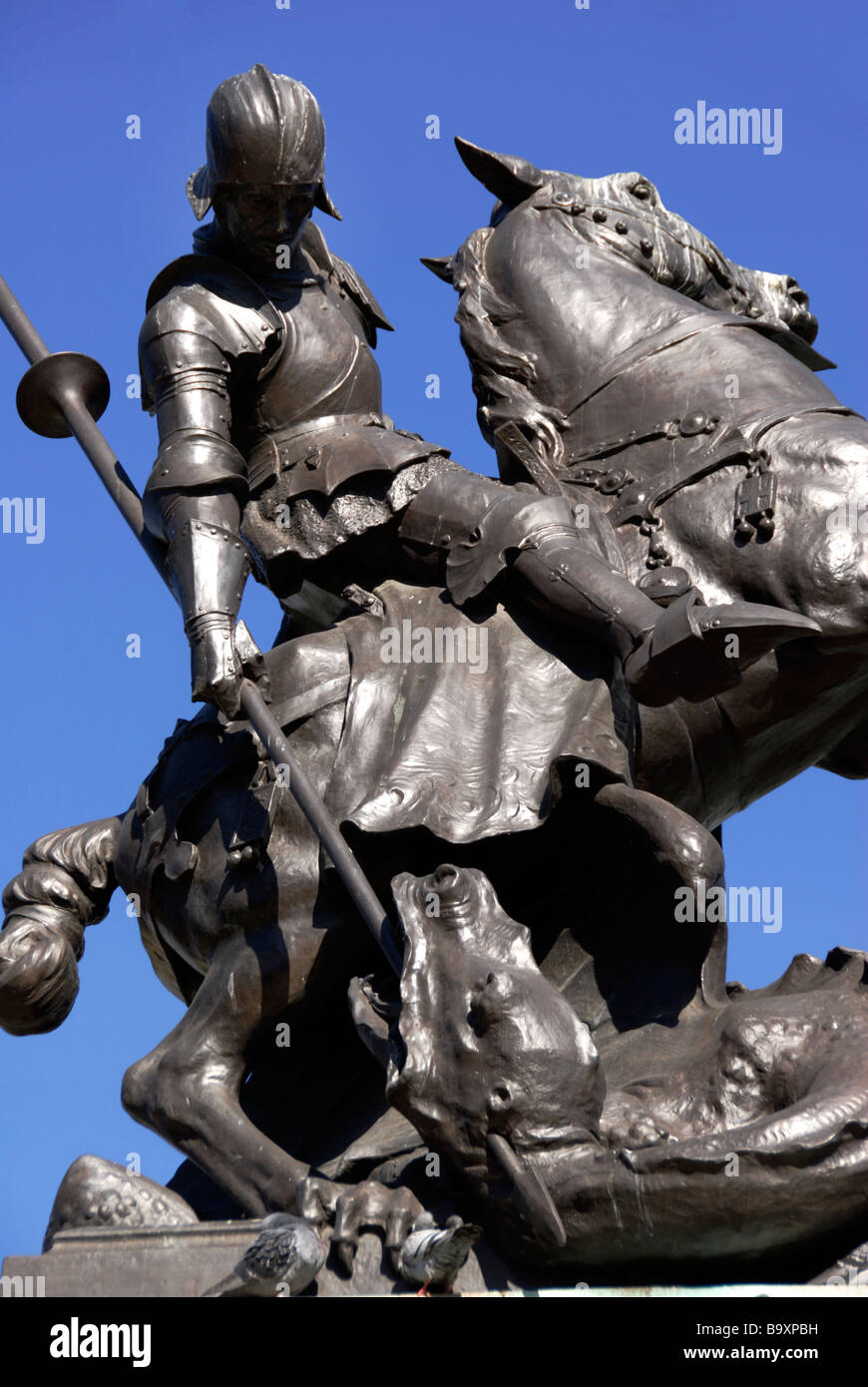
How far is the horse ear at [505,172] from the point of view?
8.68 m

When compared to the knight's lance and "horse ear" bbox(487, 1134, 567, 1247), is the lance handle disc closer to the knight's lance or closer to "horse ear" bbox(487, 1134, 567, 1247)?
the knight's lance

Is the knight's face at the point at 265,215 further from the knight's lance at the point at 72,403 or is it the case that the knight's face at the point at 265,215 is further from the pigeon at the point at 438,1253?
the pigeon at the point at 438,1253

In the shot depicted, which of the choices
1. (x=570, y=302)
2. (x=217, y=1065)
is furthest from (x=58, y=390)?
(x=217, y=1065)

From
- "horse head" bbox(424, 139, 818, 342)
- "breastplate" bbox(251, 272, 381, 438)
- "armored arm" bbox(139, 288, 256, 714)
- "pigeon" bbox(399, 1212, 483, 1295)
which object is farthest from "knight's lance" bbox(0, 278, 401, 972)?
"pigeon" bbox(399, 1212, 483, 1295)

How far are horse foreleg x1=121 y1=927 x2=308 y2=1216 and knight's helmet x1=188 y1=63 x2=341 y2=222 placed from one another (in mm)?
2824

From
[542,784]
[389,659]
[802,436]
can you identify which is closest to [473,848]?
[542,784]

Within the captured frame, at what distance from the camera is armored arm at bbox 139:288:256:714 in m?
7.18

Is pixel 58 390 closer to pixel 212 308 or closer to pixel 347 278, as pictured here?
pixel 212 308

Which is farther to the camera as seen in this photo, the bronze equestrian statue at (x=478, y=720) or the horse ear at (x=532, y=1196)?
the bronze equestrian statue at (x=478, y=720)

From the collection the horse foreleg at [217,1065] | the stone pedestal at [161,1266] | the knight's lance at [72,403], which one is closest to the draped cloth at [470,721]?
the knight's lance at [72,403]

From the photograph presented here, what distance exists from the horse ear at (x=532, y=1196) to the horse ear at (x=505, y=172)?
444 centimetres

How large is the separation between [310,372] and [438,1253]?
370 cm

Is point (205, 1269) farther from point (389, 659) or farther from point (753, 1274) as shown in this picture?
point (389, 659)
